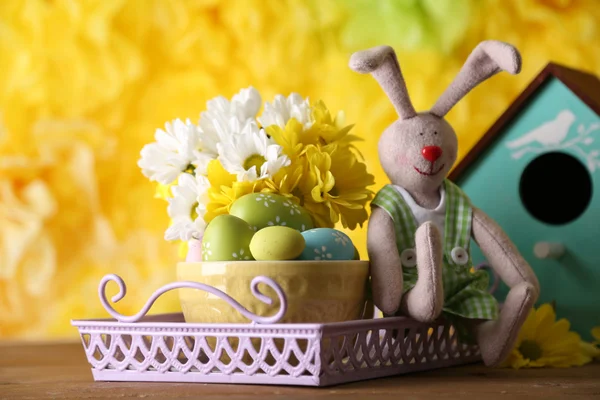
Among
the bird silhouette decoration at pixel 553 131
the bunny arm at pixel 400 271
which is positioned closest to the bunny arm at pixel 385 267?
the bunny arm at pixel 400 271

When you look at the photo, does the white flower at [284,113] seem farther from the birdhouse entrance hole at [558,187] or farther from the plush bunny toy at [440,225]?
the birdhouse entrance hole at [558,187]

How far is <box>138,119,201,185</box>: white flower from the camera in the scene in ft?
3.01

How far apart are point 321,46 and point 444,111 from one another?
69 centimetres

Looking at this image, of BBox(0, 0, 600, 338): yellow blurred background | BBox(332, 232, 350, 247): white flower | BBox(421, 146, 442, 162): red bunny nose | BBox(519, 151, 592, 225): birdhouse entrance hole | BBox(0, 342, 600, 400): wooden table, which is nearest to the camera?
BBox(0, 342, 600, 400): wooden table

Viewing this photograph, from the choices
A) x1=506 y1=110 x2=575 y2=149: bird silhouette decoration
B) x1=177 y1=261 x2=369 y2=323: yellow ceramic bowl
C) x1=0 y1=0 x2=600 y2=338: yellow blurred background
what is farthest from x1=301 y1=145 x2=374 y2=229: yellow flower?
x1=0 y1=0 x2=600 y2=338: yellow blurred background

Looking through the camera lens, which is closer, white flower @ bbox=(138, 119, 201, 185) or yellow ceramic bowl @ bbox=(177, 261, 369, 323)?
yellow ceramic bowl @ bbox=(177, 261, 369, 323)

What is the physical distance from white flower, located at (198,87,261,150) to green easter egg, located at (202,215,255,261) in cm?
16

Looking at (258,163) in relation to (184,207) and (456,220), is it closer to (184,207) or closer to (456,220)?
(184,207)

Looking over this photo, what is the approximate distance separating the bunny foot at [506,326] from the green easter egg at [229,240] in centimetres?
30

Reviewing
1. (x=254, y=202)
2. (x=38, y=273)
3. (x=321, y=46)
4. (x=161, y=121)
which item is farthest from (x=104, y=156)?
(x=254, y=202)

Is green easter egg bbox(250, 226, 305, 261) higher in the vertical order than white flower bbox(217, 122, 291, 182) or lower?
lower

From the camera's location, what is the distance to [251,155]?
33.2 inches

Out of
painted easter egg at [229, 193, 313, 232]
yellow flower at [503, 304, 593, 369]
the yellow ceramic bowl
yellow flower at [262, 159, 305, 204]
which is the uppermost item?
yellow flower at [262, 159, 305, 204]

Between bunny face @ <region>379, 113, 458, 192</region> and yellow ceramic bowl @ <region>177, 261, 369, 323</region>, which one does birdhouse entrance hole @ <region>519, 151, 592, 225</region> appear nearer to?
bunny face @ <region>379, 113, 458, 192</region>
